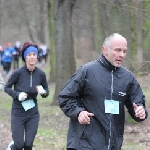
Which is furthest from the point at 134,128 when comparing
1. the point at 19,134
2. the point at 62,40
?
the point at 19,134

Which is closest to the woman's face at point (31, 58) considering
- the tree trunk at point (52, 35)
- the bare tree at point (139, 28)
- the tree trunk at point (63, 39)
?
the bare tree at point (139, 28)

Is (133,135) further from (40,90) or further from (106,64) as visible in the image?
(106,64)

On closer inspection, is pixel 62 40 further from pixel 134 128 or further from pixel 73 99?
pixel 73 99

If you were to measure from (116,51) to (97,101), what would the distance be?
1.78 ft

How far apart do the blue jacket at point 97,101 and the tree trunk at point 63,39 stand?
11.1 meters

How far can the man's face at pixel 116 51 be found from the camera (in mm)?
5445

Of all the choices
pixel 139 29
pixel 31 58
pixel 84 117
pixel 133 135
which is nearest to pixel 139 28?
pixel 139 29

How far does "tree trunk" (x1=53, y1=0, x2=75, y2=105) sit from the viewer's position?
54.3 feet

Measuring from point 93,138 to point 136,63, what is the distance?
7.14 m

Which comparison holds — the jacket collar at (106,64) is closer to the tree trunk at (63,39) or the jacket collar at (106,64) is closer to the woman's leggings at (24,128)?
the woman's leggings at (24,128)

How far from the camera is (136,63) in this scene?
12438 millimetres

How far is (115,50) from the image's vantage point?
5457mm

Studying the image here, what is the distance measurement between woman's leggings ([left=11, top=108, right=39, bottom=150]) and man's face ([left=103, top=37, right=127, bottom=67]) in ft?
10.3

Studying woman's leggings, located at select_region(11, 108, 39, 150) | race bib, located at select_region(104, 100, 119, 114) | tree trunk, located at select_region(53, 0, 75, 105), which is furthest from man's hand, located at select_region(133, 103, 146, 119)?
tree trunk, located at select_region(53, 0, 75, 105)
